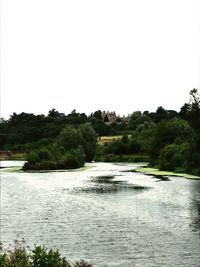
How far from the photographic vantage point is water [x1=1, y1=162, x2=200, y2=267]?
26.0m

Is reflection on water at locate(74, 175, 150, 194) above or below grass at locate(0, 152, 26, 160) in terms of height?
below

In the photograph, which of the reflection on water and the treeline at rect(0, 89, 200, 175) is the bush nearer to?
the treeline at rect(0, 89, 200, 175)

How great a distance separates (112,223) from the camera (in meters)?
35.3

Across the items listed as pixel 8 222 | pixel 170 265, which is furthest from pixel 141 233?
pixel 8 222

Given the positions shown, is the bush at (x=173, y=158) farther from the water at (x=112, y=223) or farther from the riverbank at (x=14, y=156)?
the riverbank at (x=14, y=156)

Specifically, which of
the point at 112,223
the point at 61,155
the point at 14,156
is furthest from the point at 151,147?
the point at 14,156

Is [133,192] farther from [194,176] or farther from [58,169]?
[58,169]

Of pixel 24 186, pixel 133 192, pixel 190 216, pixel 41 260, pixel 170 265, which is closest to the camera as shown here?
pixel 41 260

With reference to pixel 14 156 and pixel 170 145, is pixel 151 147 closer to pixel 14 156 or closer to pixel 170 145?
pixel 170 145

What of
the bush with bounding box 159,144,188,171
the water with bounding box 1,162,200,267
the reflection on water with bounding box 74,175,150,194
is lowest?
the water with bounding box 1,162,200,267

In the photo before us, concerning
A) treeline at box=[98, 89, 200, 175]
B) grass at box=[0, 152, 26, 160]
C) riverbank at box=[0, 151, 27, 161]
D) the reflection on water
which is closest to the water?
the reflection on water

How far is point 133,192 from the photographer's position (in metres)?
55.9

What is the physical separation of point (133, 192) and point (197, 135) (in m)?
24.5

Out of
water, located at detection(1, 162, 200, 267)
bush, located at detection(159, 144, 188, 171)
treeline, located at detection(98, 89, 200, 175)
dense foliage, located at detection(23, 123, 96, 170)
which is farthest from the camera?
dense foliage, located at detection(23, 123, 96, 170)
